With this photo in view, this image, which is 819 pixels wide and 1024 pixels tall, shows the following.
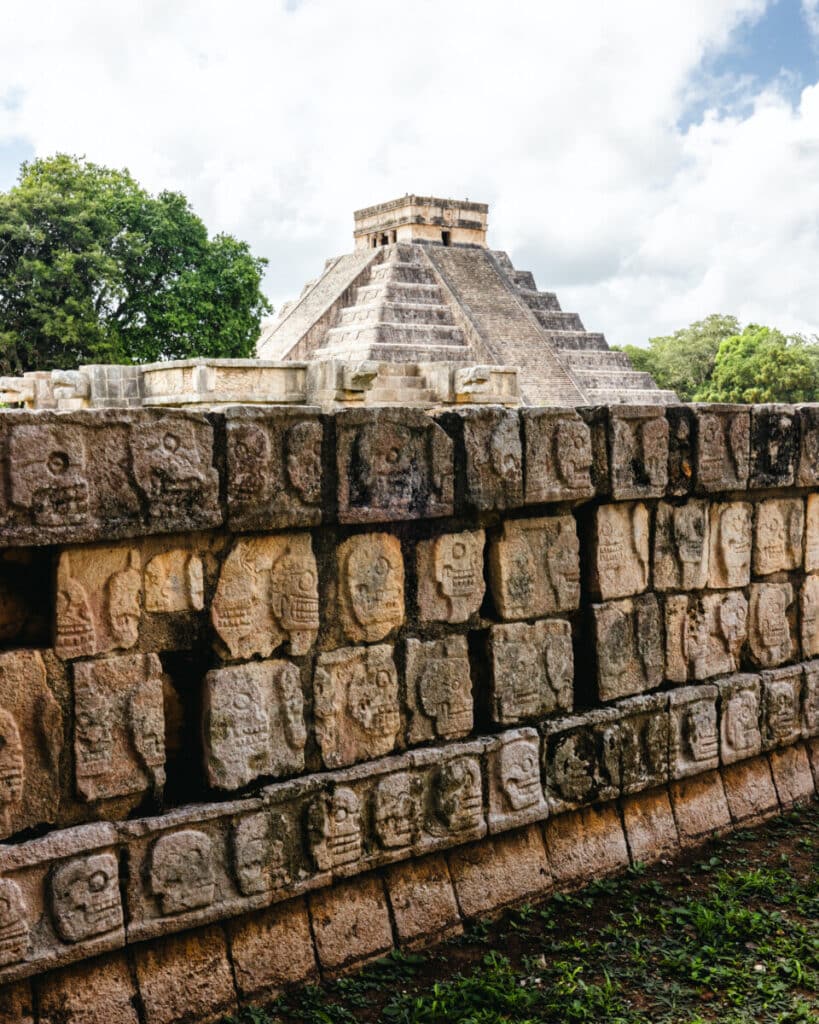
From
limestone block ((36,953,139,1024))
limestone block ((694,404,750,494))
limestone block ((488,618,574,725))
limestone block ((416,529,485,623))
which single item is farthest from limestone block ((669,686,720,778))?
limestone block ((36,953,139,1024))

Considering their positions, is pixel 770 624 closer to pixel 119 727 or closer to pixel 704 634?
pixel 704 634

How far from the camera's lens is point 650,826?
4.32m

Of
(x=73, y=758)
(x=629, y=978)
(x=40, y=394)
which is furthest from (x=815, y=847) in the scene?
(x=40, y=394)

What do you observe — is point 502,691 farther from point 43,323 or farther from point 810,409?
point 43,323

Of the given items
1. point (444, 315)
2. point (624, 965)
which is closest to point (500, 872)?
point (624, 965)

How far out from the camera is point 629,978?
11.1 ft

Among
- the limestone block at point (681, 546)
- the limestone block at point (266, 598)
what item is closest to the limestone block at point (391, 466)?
the limestone block at point (266, 598)

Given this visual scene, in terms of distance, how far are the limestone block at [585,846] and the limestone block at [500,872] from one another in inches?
2.6

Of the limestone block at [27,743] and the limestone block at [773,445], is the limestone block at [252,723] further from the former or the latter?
the limestone block at [773,445]

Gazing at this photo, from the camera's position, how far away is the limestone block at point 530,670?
12.7 ft

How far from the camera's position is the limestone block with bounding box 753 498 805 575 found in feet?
15.7

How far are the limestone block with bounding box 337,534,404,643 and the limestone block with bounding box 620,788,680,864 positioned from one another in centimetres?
140

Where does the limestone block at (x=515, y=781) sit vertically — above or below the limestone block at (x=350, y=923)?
above

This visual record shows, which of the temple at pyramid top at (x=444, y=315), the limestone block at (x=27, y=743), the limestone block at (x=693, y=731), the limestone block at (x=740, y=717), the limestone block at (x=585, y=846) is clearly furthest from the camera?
the temple at pyramid top at (x=444, y=315)
